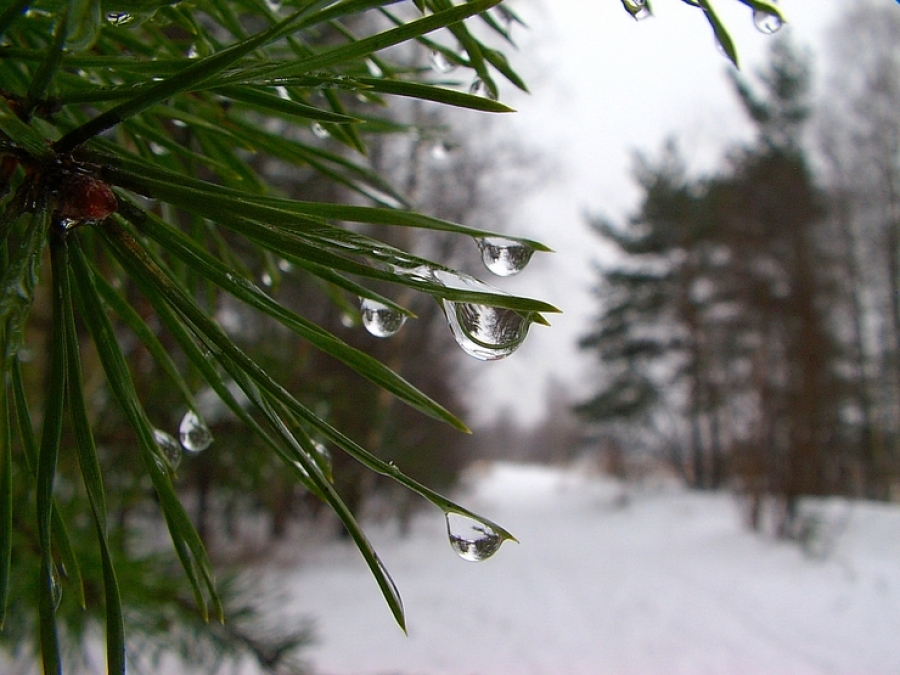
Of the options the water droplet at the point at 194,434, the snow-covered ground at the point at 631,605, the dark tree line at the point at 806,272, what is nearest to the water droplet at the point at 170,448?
the water droplet at the point at 194,434

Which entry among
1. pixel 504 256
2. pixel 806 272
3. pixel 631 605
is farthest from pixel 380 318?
pixel 806 272

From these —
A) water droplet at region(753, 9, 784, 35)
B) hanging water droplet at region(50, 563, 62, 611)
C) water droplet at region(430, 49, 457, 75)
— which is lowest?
hanging water droplet at region(50, 563, 62, 611)

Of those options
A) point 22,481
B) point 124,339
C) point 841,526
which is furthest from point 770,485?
point 22,481

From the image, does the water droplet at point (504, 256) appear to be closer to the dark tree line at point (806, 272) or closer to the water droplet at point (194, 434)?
the water droplet at point (194, 434)

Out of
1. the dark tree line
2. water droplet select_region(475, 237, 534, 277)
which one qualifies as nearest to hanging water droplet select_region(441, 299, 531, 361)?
water droplet select_region(475, 237, 534, 277)

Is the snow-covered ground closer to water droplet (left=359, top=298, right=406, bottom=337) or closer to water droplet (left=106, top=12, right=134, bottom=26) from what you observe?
water droplet (left=359, top=298, right=406, bottom=337)

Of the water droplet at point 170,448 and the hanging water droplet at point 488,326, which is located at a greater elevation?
the hanging water droplet at point 488,326
